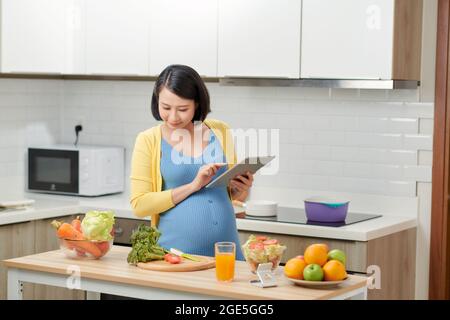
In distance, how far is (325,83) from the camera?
475 centimetres

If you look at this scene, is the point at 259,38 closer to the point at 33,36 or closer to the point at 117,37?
the point at 117,37

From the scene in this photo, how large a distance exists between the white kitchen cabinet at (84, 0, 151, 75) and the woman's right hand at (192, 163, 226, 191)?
1.45 metres

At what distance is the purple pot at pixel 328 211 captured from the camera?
4.68 metres

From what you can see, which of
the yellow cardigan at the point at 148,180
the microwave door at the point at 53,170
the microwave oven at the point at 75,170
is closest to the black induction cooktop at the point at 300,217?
the yellow cardigan at the point at 148,180

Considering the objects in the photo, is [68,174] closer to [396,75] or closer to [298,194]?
[298,194]

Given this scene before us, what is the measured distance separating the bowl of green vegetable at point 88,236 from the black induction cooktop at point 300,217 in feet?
4.13

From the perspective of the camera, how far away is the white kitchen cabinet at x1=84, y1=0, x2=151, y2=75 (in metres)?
5.23

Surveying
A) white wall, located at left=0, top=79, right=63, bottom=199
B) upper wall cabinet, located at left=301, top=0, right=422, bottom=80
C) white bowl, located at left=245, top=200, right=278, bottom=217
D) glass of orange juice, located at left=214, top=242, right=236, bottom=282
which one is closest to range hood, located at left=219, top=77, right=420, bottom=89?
upper wall cabinet, located at left=301, top=0, right=422, bottom=80

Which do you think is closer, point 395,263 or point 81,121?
point 395,263

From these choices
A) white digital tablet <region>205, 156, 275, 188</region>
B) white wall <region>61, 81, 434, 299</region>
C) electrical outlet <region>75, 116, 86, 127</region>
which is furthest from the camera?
electrical outlet <region>75, 116, 86, 127</region>

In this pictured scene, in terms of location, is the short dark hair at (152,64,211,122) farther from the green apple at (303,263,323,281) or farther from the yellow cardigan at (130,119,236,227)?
the green apple at (303,263,323,281)

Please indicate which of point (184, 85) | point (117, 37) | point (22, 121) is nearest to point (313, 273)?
point (184, 85)

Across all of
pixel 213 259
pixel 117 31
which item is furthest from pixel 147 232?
pixel 117 31

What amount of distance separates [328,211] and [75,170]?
5.51 ft
